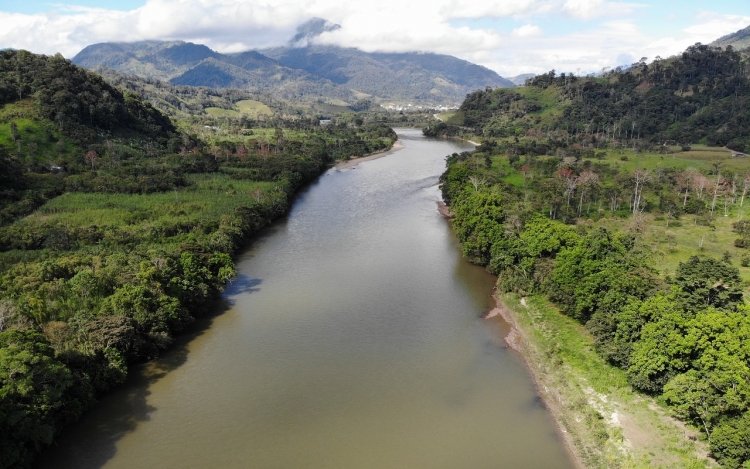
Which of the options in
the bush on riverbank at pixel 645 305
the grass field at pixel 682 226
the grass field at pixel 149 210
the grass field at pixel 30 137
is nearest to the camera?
the bush on riverbank at pixel 645 305

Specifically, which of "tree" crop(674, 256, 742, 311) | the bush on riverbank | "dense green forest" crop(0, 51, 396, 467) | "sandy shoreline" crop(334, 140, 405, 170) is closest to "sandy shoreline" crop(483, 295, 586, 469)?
the bush on riverbank

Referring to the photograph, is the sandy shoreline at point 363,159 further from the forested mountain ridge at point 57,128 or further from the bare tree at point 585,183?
the bare tree at point 585,183

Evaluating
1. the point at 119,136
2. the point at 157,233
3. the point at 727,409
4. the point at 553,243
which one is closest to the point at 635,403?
the point at 727,409

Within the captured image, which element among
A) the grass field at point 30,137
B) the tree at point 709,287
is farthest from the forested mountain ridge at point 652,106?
the grass field at point 30,137

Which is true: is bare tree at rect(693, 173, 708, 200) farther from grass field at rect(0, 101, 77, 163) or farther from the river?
grass field at rect(0, 101, 77, 163)

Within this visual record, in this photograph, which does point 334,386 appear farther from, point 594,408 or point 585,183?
point 585,183

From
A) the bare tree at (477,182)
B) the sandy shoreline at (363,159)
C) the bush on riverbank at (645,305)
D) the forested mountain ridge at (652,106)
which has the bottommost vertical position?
the bush on riverbank at (645,305)
